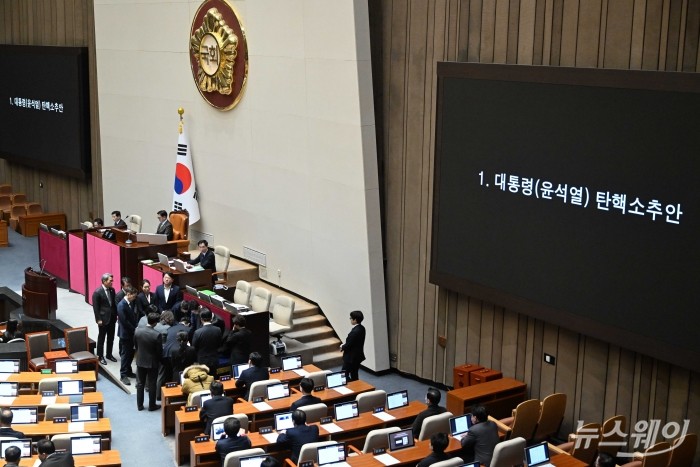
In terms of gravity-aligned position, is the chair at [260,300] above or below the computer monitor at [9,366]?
above

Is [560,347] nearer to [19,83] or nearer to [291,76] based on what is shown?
[291,76]

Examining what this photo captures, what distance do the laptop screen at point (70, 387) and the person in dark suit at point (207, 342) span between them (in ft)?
5.23

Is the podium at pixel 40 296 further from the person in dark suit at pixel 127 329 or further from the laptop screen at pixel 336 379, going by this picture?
the laptop screen at pixel 336 379

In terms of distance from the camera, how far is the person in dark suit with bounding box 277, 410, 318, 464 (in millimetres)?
9922

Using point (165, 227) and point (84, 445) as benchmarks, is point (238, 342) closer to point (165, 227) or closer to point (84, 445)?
point (84, 445)

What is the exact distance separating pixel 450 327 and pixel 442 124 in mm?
2726

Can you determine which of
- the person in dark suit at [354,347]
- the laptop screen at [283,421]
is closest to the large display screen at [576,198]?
the person in dark suit at [354,347]

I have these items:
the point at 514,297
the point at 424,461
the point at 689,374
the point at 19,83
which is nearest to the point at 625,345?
the point at 689,374

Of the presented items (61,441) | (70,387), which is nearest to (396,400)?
(61,441)

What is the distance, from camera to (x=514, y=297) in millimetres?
11906

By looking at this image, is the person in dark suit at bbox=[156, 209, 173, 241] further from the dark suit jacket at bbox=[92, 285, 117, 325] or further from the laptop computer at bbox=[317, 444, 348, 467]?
the laptop computer at bbox=[317, 444, 348, 467]

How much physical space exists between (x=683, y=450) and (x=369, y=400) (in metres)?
3.36

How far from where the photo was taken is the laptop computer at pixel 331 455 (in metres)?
9.44

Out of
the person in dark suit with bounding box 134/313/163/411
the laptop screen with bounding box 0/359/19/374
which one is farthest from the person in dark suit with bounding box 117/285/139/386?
the laptop screen with bounding box 0/359/19/374
